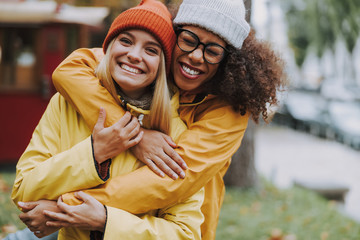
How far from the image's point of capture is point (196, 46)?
2264mm

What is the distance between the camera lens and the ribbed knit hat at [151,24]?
2123mm

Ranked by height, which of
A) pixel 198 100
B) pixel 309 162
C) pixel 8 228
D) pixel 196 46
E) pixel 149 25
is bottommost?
pixel 309 162

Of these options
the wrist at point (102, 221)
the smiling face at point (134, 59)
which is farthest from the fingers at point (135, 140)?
the wrist at point (102, 221)

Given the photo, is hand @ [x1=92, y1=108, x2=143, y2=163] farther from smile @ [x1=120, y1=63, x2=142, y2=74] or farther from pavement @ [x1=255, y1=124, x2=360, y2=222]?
pavement @ [x1=255, y1=124, x2=360, y2=222]

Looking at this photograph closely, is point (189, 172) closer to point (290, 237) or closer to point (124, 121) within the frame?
point (124, 121)

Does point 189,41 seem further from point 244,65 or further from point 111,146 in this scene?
point 111,146

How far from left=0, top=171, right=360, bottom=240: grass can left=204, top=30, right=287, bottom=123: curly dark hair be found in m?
2.63

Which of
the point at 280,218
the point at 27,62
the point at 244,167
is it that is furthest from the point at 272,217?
the point at 27,62

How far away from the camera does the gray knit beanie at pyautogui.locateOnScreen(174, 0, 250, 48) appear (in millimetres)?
2215

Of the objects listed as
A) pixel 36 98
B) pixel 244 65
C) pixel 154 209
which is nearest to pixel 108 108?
pixel 154 209

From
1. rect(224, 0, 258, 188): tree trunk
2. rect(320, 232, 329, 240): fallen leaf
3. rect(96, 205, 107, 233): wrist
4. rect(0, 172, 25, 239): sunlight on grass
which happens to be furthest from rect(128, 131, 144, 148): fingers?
rect(224, 0, 258, 188): tree trunk

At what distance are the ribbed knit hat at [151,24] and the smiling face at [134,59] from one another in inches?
1.3

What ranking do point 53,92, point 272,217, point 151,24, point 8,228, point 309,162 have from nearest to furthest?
point 151,24, point 8,228, point 272,217, point 53,92, point 309,162

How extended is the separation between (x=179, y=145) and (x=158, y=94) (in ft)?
1.02
